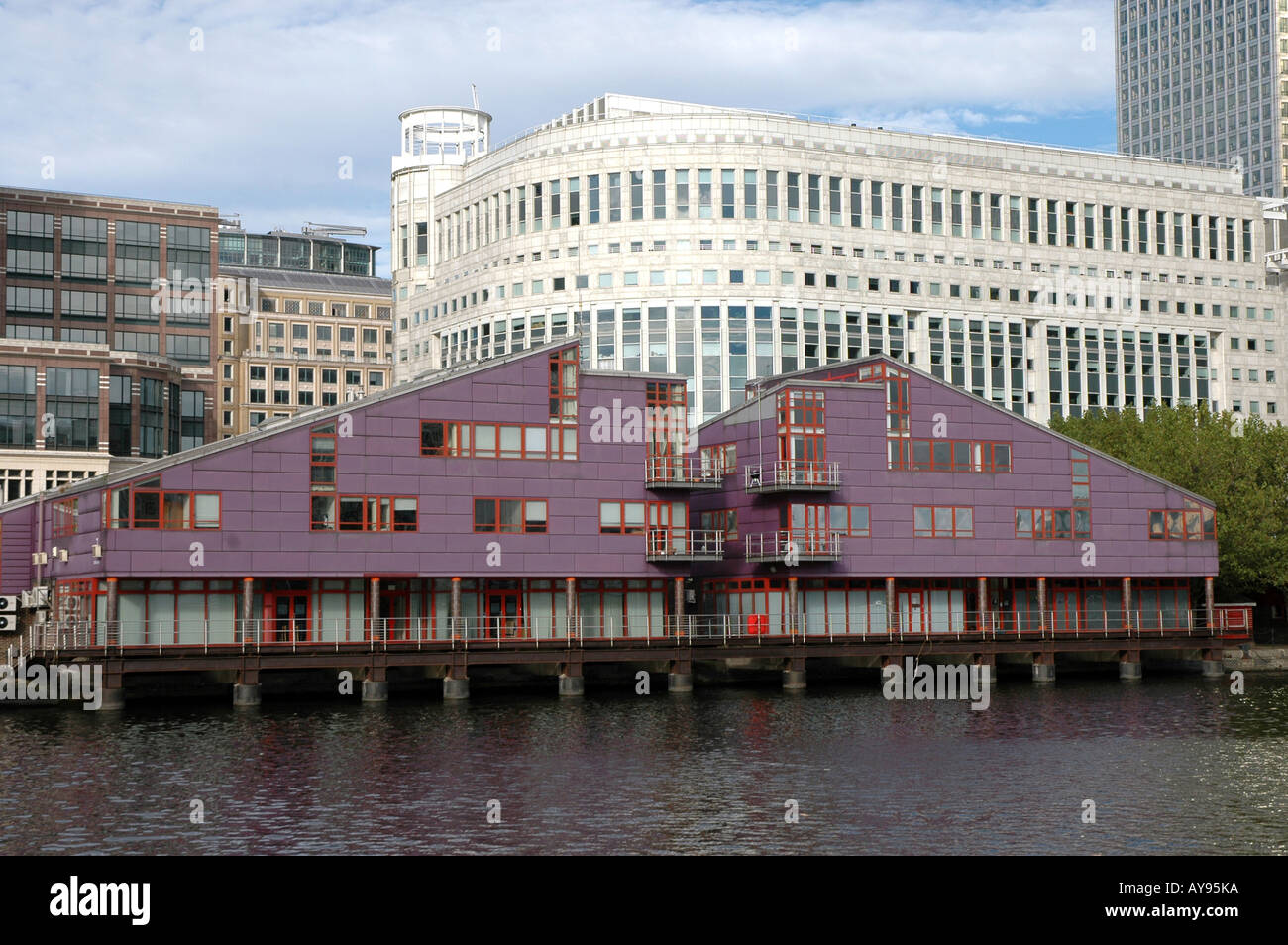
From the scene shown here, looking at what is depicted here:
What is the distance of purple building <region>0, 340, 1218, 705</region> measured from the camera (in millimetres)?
72938

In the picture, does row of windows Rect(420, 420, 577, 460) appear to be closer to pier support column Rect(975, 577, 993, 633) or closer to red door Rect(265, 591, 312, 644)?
red door Rect(265, 591, 312, 644)

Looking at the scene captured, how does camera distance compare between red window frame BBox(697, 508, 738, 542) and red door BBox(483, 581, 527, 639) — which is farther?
red window frame BBox(697, 508, 738, 542)

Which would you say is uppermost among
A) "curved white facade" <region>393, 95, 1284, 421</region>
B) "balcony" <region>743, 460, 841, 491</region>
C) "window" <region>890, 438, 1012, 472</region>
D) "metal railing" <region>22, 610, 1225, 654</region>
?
"curved white facade" <region>393, 95, 1284, 421</region>

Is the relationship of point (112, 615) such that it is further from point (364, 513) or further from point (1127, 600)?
point (1127, 600)

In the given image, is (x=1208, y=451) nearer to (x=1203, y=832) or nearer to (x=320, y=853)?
A: (x=1203, y=832)

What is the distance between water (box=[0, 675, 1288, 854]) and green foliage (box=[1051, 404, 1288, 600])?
102ft

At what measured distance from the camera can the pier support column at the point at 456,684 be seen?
74.9 meters

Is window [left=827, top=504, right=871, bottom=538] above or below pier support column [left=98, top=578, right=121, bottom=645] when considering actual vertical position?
above

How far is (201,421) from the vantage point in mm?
151375

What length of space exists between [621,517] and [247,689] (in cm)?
2180

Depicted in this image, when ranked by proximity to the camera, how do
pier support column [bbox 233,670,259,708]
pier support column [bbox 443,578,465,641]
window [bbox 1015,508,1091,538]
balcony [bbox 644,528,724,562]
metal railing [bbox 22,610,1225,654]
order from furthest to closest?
window [bbox 1015,508,1091,538] → balcony [bbox 644,528,724,562] → pier support column [bbox 443,578,465,641] → metal railing [bbox 22,610,1225,654] → pier support column [bbox 233,670,259,708]
